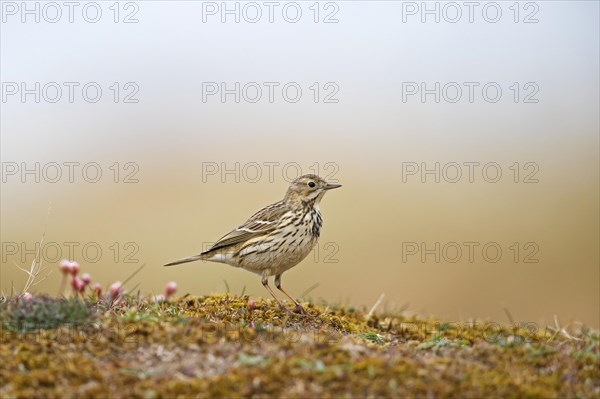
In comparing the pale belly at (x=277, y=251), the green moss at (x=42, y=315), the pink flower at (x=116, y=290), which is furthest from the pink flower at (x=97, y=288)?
the pale belly at (x=277, y=251)

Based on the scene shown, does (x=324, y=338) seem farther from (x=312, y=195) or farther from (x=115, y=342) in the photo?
(x=312, y=195)

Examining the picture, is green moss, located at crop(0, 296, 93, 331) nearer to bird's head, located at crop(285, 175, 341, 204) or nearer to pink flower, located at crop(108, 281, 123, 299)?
pink flower, located at crop(108, 281, 123, 299)

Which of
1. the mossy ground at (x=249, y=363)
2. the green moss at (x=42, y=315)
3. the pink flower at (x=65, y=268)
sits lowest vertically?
the mossy ground at (x=249, y=363)

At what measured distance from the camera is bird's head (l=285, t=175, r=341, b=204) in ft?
34.5

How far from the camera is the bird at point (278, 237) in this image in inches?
391

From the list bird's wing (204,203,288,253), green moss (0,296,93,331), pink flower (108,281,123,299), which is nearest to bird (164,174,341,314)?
bird's wing (204,203,288,253)

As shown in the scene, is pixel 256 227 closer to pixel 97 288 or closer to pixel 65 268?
pixel 97 288

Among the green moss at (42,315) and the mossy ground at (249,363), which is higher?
the green moss at (42,315)

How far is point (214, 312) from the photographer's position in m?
8.62

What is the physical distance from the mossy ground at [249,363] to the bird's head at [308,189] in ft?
10.1

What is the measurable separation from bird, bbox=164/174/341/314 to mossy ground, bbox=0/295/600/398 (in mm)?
2294

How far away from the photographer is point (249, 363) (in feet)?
19.4

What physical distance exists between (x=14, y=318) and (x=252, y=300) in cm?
320

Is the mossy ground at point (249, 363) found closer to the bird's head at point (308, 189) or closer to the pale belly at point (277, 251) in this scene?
the pale belly at point (277, 251)
